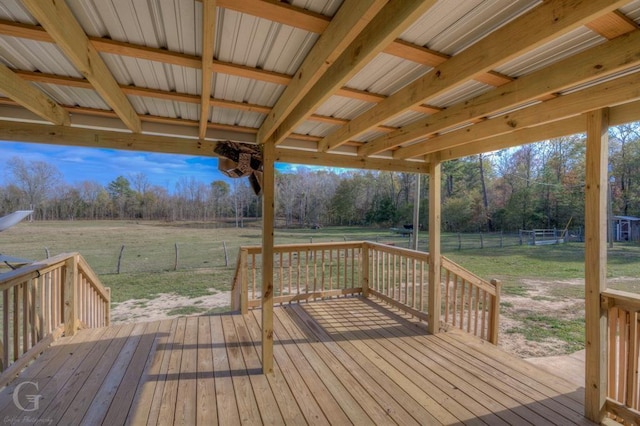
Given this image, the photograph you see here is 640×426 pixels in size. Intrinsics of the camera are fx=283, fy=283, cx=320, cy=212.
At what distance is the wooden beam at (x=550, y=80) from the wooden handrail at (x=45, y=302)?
370cm

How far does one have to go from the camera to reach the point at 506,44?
48.2 inches

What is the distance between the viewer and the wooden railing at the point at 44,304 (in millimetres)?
2379

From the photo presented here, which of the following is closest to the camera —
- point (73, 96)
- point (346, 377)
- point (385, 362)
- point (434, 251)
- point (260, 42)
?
point (260, 42)

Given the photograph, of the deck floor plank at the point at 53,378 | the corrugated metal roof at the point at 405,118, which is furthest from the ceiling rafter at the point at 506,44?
the deck floor plank at the point at 53,378

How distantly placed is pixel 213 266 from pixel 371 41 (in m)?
10.6

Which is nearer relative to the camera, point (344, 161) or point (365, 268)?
point (344, 161)

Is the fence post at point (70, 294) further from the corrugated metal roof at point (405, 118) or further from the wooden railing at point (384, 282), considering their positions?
the corrugated metal roof at point (405, 118)

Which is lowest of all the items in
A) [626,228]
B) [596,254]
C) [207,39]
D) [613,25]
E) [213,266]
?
[213,266]

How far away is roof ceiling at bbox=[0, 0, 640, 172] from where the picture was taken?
3.73 feet

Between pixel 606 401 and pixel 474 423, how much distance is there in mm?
973

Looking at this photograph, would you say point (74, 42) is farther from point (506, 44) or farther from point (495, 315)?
point (495, 315)

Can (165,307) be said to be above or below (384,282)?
below

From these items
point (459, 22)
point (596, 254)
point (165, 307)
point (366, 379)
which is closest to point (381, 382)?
point (366, 379)

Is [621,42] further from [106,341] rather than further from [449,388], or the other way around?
[106,341]
